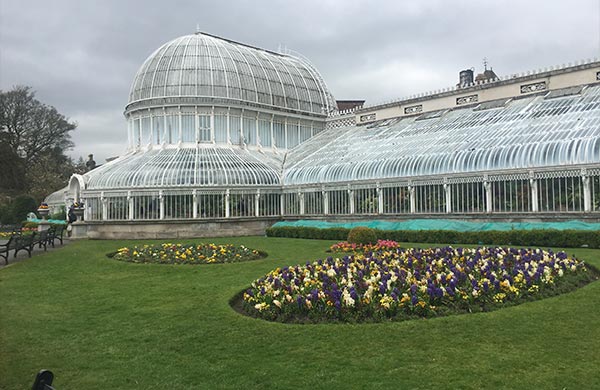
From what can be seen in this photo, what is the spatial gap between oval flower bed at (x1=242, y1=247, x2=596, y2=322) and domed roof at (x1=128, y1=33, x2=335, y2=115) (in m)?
29.3

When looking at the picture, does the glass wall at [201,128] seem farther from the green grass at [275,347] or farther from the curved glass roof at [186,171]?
the green grass at [275,347]

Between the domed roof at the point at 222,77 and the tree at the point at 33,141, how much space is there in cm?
2261

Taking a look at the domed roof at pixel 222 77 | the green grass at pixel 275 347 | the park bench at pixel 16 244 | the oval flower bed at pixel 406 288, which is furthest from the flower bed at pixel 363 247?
the domed roof at pixel 222 77

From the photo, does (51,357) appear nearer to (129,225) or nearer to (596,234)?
(596,234)

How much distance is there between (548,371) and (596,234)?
13.5 meters

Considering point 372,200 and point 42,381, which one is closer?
point 42,381

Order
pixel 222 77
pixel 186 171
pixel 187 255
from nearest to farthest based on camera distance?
pixel 187 255
pixel 186 171
pixel 222 77

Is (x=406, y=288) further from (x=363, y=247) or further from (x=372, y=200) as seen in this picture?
(x=372, y=200)

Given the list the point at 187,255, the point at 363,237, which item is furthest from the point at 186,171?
the point at 363,237

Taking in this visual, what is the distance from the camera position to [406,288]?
985 cm

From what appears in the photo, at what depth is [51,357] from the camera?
23.6 feet

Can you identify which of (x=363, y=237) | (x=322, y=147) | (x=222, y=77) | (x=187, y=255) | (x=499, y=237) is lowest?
(x=187, y=255)

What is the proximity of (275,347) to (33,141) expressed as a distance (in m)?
64.4

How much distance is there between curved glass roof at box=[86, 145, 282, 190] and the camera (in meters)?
31.6
